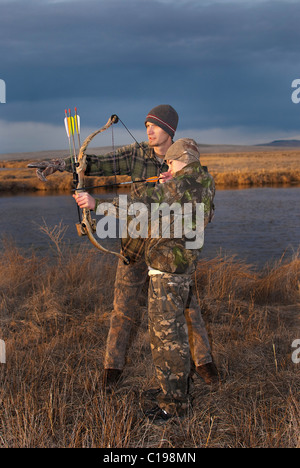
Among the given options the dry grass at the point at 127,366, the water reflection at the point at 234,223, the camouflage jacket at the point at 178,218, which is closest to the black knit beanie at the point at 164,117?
the camouflage jacket at the point at 178,218

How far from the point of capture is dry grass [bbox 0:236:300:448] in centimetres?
305

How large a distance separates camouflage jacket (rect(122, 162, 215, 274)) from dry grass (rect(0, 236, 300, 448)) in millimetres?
1055

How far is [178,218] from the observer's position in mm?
3055

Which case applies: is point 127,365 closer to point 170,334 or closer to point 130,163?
point 170,334

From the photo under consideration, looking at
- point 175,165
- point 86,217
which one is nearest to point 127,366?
point 86,217

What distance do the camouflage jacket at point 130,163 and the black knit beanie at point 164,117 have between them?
1.22ft

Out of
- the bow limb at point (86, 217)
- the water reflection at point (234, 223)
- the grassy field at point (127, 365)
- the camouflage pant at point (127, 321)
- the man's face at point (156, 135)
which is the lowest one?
the water reflection at point (234, 223)

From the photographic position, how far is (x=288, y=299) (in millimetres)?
6852

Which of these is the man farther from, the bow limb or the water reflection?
the water reflection

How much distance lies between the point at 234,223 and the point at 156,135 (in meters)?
14.3

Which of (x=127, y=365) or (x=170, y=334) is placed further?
(x=127, y=365)

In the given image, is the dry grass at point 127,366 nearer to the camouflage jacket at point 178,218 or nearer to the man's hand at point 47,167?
the camouflage jacket at point 178,218

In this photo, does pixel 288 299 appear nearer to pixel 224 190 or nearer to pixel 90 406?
pixel 90 406

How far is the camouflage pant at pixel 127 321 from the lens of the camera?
390cm
